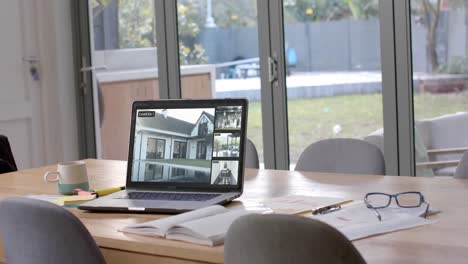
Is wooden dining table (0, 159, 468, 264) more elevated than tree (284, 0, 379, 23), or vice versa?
tree (284, 0, 379, 23)

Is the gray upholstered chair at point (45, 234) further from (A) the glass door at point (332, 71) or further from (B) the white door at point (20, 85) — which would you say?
(B) the white door at point (20, 85)

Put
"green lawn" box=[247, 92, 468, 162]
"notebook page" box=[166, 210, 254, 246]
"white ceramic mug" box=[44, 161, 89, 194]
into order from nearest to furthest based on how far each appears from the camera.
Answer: "notebook page" box=[166, 210, 254, 246] → "white ceramic mug" box=[44, 161, 89, 194] → "green lawn" box=[247, 92, 468, 162]

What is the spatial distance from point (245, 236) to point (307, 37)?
329cm

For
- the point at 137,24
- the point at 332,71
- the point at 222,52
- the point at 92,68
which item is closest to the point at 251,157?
the point at 332,71

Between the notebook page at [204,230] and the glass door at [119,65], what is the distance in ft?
11.4

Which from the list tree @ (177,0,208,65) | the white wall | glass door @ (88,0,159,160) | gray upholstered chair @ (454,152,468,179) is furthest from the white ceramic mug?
the white wall

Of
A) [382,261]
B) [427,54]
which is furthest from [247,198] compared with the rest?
[427,54]

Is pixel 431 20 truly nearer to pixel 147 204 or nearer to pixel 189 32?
pixel 189 32

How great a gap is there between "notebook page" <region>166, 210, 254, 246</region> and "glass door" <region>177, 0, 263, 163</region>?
9.55 feet

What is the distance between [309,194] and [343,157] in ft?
2.27

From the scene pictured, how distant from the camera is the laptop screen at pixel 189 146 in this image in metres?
2.50

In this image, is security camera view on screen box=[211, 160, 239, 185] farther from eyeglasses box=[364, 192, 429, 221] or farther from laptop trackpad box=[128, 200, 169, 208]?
eyeglasses box=[364, 192, 429, 221]

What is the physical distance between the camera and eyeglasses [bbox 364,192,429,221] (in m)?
2.24

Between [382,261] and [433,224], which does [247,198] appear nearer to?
[433,224]
